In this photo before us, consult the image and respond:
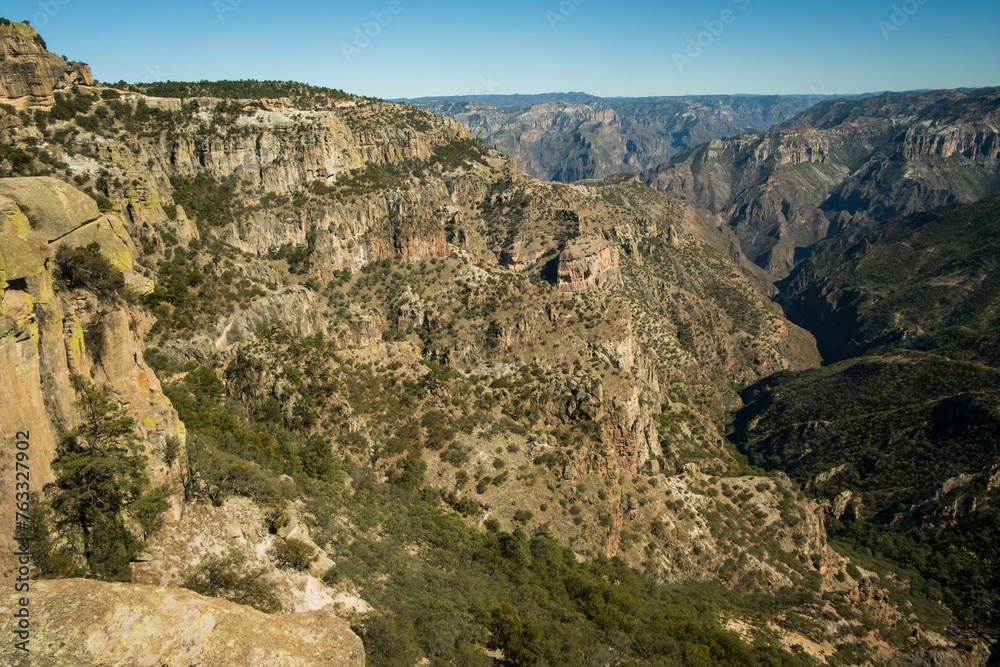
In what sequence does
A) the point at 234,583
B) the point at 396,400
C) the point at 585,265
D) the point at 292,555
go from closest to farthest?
the point at 234,583
the point at 292,555
the point at 396,400
the point at 585,265

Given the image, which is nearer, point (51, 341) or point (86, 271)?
point (51, 341)

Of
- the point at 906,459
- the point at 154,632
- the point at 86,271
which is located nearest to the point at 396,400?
the point at 86,271

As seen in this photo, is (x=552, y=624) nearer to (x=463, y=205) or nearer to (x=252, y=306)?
(x=252, y=306)

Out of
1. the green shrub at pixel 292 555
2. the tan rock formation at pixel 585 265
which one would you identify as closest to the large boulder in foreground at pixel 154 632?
the green shrub at pixel 292 555

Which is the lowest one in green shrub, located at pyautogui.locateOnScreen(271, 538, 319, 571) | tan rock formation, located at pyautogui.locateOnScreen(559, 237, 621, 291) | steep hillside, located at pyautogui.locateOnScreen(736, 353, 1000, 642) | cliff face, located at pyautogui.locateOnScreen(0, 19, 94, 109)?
steep hillside, located at pyautogui.locateOnScreen(736, 353, 1000, 642)

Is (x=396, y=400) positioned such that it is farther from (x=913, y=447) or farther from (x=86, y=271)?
(x=913, y=447)

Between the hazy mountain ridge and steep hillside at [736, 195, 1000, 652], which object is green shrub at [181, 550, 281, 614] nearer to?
the hazy mountain ridge

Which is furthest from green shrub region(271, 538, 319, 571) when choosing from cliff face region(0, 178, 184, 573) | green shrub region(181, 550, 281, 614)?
cliff face region(0, 178, 184, 573)
